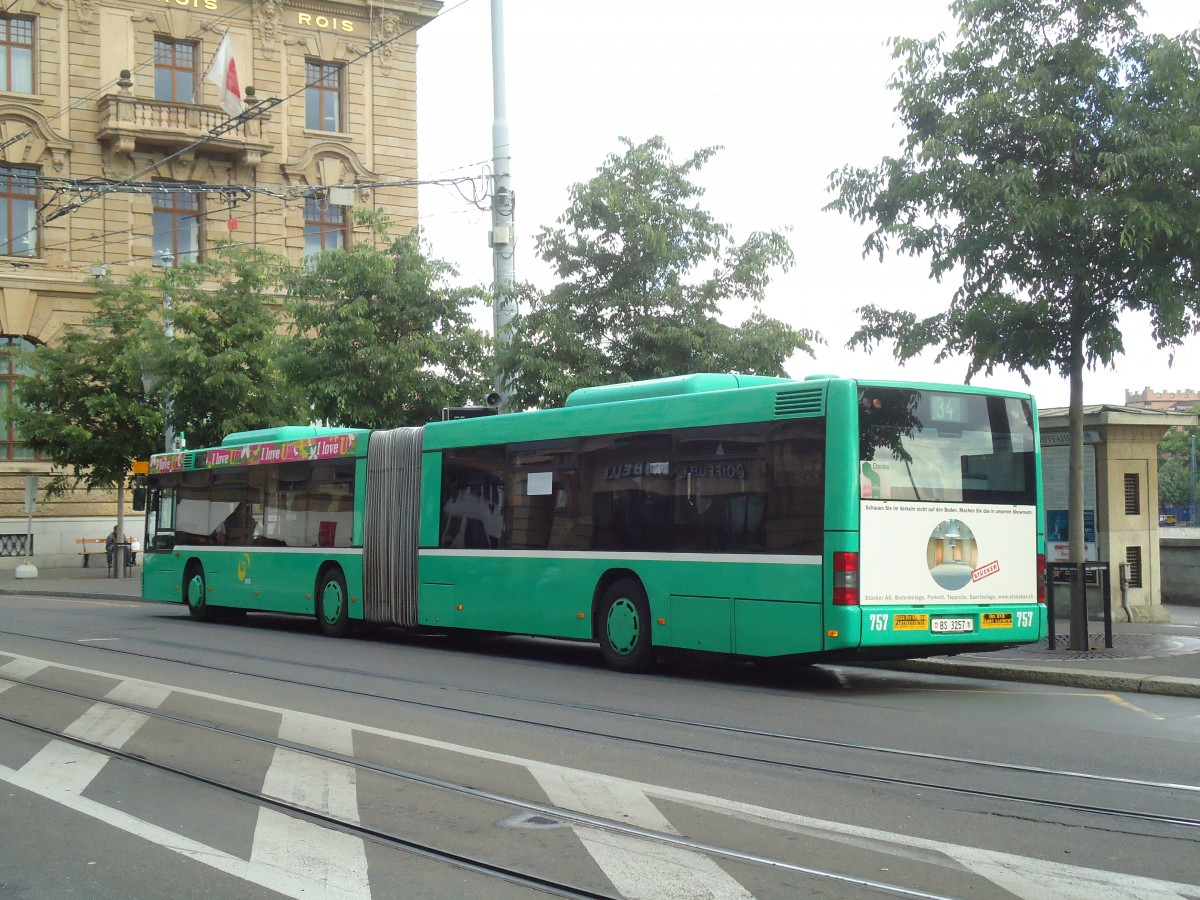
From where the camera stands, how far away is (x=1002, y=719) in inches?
396

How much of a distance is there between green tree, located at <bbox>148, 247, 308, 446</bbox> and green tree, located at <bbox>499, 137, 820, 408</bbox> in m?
12.8

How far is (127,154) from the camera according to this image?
1566 inches

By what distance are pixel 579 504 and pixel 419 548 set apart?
11.0 feet

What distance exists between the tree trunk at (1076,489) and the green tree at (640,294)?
6.29 meters

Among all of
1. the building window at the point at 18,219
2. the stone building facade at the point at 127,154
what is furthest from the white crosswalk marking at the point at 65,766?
the building window at the point at 18,219

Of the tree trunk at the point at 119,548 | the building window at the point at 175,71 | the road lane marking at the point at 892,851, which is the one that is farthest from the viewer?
the building window at the point at 175,71

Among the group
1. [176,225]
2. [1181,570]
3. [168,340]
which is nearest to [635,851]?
[1181,570]

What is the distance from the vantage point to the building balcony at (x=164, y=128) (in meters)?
38.8

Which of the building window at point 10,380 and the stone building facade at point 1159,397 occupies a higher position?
→ the stone building facade at point 1159,397

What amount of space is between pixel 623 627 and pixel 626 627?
49 mm

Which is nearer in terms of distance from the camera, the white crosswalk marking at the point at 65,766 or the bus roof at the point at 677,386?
the white crosswalk marking at the point at 65,766

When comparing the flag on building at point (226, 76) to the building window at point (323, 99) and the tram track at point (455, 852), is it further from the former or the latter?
the tram track at point (455, 852)

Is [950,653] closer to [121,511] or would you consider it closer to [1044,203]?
[1044,203]

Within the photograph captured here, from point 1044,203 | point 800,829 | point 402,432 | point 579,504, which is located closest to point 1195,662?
point 1044,203
